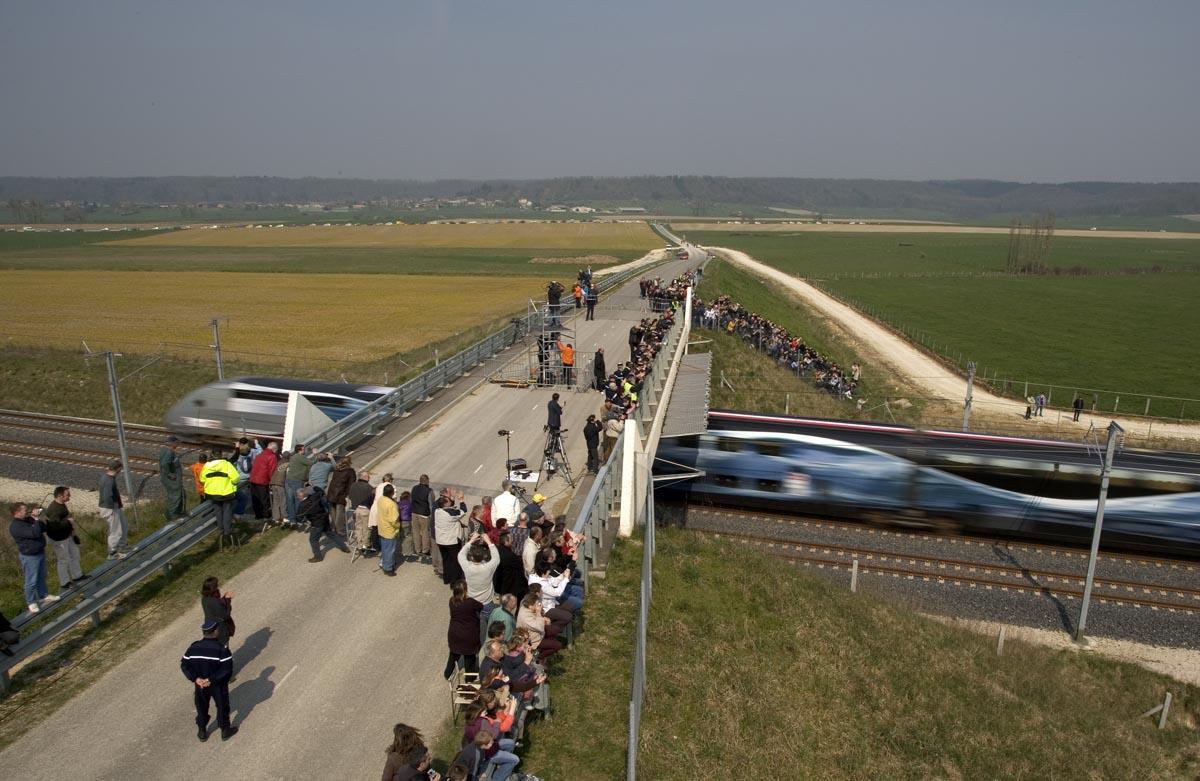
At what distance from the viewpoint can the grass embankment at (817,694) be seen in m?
10.3

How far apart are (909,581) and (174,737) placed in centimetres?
1640

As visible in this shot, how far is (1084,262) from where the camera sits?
409ft

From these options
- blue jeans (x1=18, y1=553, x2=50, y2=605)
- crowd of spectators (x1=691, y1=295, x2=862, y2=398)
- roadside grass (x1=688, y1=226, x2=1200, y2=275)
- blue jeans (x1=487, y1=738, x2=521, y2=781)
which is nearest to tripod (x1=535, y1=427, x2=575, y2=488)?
blue jeans (x1=18, y1=553, x2=50, y2=605)

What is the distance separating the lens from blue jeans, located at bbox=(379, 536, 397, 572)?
13.2 metres

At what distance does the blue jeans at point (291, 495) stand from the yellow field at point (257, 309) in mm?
24962

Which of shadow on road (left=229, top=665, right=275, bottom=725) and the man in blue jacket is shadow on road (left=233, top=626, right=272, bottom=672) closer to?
shadow on road (left=229, top=665, right=275, bottom=725)

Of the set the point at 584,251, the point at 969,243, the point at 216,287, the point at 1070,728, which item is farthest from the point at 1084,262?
the point at 1070,728

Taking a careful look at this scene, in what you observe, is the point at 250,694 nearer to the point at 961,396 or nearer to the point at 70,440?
the point at 70,440

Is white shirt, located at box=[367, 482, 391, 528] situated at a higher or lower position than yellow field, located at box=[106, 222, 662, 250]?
lower

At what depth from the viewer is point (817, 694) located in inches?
488

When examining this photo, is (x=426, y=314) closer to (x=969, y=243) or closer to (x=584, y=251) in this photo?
(x=584, y=251)

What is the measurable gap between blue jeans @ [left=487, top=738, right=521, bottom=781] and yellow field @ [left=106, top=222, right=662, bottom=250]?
356ft

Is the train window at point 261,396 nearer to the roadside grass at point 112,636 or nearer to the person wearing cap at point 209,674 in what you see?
the roadside grass at point 112,636

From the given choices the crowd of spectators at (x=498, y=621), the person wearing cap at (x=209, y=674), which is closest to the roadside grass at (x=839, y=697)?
the crowd of spectators at (x=498, y=621)
